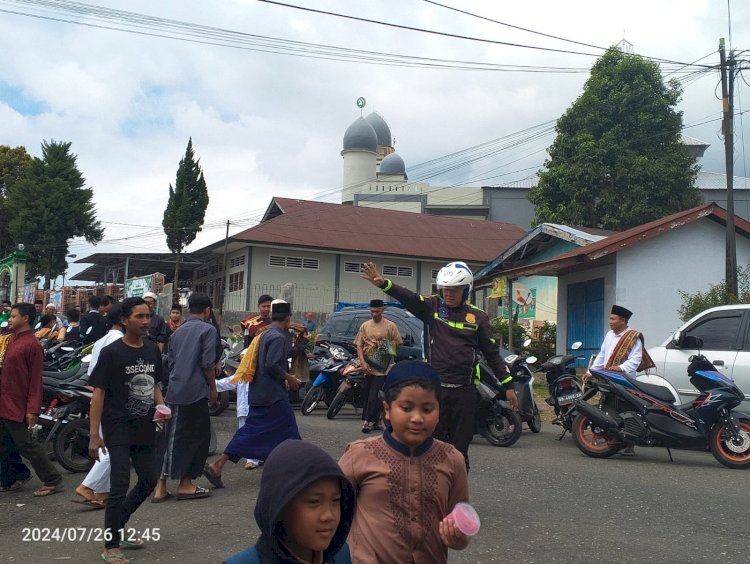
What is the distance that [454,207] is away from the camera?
5497 centimetres

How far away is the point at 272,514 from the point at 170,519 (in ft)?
15.7

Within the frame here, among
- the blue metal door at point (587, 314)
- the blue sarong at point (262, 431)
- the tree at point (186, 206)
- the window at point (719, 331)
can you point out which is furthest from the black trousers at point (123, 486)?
the tree at point (186, 206)

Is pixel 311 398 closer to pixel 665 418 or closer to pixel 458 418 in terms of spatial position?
pixel 665 418

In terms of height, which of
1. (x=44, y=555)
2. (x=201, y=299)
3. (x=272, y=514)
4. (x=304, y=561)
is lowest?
(x=44, y=555)

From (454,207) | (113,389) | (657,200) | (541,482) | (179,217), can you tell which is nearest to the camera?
(113,389)

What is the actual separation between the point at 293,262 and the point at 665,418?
26.7 m

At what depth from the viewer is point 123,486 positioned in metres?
5.34

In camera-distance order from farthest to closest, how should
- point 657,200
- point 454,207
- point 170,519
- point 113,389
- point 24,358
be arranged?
point 454,207 → point 657,200 → point 24,358 → point 170,519 → point 113,389

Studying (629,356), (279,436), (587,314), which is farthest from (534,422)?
(587,314)

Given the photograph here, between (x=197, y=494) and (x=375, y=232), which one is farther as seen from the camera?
(x=375, y=232)

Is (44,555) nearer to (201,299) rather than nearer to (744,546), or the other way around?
(201,299)

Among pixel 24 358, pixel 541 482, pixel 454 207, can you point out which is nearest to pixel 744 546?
pixel 541 482

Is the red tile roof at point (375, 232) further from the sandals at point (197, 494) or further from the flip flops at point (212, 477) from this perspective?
the sandals at point (197, 494)

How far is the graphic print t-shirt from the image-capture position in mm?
5520
